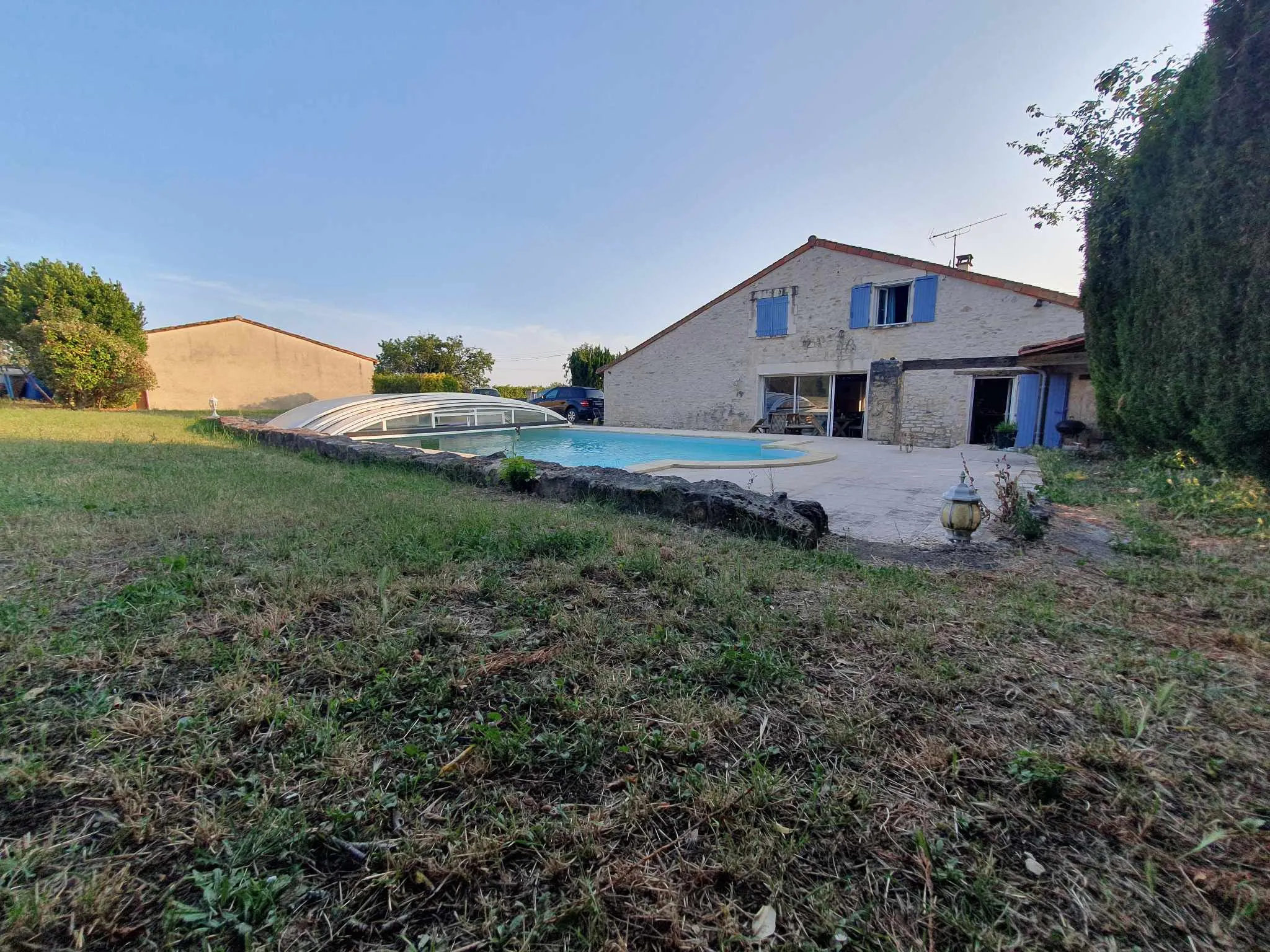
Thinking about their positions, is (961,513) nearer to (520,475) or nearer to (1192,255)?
(520,475)

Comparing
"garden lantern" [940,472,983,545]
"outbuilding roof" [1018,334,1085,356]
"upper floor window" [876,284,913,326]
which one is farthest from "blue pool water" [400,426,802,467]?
"garden lantern" [940,472,983,545]

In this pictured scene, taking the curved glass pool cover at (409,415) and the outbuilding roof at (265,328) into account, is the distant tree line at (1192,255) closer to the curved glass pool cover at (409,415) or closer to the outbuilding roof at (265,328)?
the curved glass pool cover at (409,415)

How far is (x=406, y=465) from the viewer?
6684 millimetres

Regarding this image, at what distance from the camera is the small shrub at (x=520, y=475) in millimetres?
5457

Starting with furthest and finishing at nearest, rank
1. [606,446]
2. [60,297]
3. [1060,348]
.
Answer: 1. [60,297]
2. [606,446]
3. [1060,348]

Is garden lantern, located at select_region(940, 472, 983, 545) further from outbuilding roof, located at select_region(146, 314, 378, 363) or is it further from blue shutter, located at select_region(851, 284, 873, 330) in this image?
outbuilding roof, located at select_region(146, 314, 378, 363)

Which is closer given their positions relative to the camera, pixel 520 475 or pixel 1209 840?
pixel 1209 840

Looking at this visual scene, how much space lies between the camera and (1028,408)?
40.1 feet

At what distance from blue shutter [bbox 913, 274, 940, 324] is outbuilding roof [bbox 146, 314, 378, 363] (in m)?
25.3

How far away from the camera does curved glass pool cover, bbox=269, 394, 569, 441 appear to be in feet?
40.2

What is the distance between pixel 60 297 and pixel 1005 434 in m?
30.2

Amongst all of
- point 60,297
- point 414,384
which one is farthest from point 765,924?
point 414,384

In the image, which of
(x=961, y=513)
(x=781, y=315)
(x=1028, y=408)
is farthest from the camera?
(x=781, y=315)

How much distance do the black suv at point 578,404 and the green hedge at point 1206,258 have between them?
16905 millimetres
